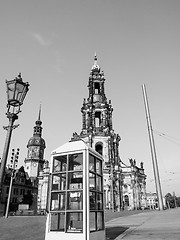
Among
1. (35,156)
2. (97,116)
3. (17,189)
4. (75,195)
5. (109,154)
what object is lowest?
(75,195)

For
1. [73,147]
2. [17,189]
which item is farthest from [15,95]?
[17,189]

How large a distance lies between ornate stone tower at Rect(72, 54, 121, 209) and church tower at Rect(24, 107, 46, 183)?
22778 mm

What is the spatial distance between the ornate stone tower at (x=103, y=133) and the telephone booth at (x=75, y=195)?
35432 mm

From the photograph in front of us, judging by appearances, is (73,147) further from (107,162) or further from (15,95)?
(107,162)

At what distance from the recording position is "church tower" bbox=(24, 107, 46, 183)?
62250 mm

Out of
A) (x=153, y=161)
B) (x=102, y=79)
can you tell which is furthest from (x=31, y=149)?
(x=153, y=161)

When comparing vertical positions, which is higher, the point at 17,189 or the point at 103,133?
the point at 103,133

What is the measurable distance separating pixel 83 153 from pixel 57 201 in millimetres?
1239

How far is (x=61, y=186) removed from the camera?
4.55m

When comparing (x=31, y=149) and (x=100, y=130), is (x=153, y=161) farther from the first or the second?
(x=31, y=149)

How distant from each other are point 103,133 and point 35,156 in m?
28.1

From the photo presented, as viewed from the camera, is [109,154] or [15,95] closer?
[15,95]

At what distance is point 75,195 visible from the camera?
4211 mm

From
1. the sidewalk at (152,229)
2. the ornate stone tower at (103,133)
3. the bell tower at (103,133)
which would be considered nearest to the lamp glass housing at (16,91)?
the sidewalk at (152,229)
